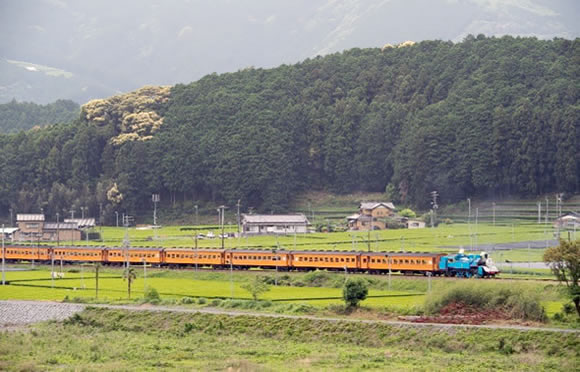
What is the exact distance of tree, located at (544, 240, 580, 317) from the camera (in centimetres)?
4284

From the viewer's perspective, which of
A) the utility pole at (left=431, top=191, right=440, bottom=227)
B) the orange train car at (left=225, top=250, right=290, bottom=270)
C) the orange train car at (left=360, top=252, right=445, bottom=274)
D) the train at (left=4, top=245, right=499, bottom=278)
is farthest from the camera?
the utility pole at (left=431, top=191, right=440, bottom=227)

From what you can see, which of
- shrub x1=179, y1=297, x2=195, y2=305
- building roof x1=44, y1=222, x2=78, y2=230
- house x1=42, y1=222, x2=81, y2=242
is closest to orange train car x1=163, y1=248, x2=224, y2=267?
shrub x1=179, y1=297, x2=195, y2=305

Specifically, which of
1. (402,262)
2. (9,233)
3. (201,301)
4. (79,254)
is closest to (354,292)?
(201,301)

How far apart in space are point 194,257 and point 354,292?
2367 cm

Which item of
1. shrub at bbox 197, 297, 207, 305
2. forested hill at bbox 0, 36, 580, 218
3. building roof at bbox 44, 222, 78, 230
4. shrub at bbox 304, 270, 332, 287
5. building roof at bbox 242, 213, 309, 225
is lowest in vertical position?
shrub at bbox 197, 297, 207, 305

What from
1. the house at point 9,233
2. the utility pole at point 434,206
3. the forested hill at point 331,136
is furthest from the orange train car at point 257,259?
the forested hill at point 331,136

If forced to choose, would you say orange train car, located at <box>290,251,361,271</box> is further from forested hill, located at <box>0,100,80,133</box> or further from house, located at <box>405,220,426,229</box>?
forested hill, located at <box>0,100,80,133</box>

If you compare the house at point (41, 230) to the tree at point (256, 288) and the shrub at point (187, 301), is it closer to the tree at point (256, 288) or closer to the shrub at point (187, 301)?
the tree at point (256, 288)

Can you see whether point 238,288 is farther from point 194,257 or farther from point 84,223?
point 84,223

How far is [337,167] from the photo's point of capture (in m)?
115

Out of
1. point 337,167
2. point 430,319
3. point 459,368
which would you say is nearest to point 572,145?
point 337,167

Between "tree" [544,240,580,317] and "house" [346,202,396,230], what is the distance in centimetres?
5038

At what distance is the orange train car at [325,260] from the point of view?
62281mm

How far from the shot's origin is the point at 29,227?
326 ft
